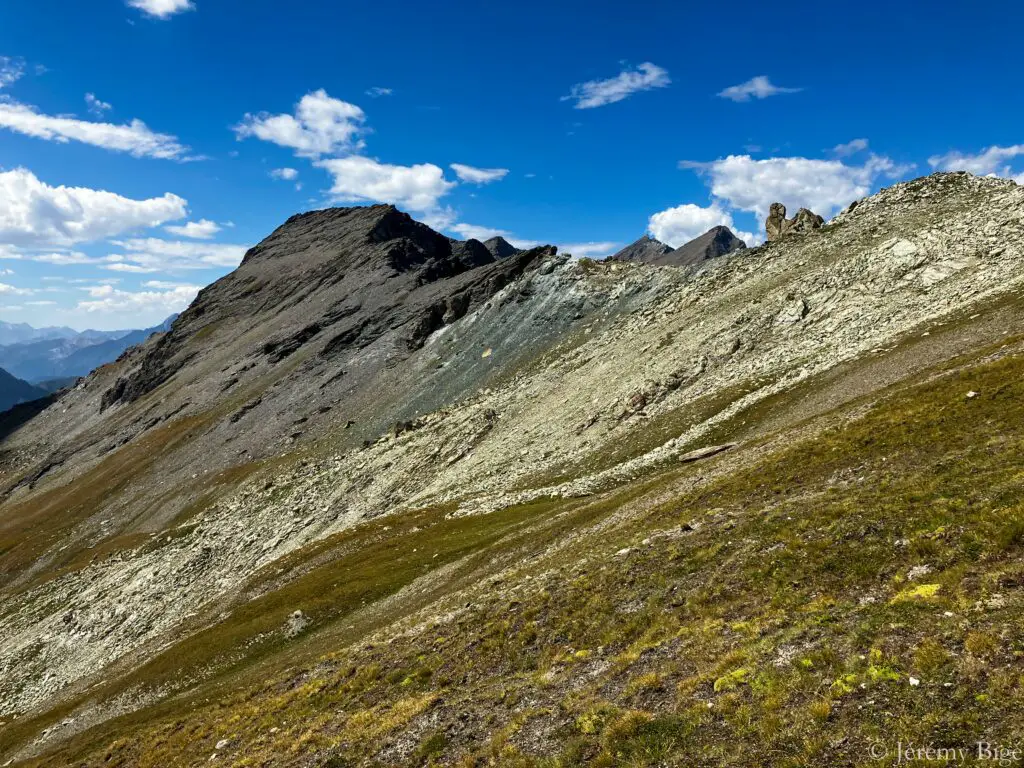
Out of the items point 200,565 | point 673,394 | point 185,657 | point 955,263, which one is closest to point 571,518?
point 673,394

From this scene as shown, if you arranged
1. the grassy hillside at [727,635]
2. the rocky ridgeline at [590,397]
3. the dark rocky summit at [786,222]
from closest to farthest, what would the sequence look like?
the grassy hillside at [727,635], the rocky ridgeline at [590,397], the dark rocky summit at [786,222]

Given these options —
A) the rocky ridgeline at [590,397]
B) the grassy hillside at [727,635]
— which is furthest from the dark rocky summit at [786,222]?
the grassy hillside at [727,635]

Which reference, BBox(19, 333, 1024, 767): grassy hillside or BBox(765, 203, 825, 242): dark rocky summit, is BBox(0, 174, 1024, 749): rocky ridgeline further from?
BBox(19, 333, 1024, 767): grassy hillside

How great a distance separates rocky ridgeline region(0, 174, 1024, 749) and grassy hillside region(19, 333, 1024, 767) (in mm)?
19029

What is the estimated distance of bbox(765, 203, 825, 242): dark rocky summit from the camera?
93000 mm

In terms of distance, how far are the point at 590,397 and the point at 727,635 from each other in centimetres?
5621

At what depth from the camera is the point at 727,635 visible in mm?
18062

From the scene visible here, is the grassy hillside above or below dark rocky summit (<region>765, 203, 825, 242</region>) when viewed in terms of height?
below

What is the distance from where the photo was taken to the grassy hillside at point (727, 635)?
12.8 meters

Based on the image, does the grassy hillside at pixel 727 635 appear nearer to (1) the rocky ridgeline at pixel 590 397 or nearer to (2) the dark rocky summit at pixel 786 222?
(1) the rocky ridgeline at pixel 590 397

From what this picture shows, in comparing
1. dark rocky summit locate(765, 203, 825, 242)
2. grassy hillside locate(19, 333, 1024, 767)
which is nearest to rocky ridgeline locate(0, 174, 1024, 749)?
dark rocky summit locate(765, 203, 825, 242)

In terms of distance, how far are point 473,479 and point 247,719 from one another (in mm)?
41390

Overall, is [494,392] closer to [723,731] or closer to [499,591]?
[499,591]

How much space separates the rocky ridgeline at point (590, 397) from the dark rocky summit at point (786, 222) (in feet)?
16.1
